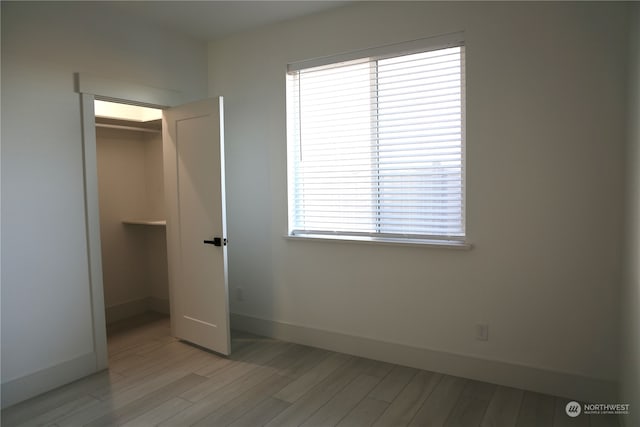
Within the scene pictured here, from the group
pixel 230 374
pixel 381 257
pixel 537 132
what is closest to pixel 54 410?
pixel 230 374

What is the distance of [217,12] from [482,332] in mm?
3127

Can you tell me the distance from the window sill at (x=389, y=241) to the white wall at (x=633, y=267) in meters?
0.91

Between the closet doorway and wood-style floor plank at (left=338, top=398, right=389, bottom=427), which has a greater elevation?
the closet doorway

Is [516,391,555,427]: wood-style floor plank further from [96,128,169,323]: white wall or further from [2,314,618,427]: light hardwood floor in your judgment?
[96,128,169,323]: white wall

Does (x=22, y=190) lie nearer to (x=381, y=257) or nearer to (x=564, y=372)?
(x=381, y=257)

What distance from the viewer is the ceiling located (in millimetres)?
3158

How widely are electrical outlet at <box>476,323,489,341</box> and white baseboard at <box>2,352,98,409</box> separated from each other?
2.80m

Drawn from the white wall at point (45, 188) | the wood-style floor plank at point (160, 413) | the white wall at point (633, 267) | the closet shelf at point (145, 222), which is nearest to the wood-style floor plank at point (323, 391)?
the wood-style floor plank at point (160, 413)

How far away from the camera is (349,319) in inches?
133

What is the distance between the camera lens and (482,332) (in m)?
2.84

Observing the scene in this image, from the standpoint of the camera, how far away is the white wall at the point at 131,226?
171 inches

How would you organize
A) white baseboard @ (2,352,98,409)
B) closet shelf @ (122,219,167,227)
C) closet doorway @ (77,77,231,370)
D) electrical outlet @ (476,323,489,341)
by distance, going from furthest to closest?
closet shelf @ (122,219,167,227)
closet doorway @ (77,77,231,370)
electrical outlet @ (476,323,489,341)
white baseboard @ (2,352,98,409)

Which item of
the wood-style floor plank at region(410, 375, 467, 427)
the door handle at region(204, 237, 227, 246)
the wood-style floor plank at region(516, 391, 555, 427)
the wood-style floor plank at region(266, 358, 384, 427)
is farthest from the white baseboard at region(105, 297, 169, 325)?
the wood-style floor plank at region(516, 391, 555, 427)

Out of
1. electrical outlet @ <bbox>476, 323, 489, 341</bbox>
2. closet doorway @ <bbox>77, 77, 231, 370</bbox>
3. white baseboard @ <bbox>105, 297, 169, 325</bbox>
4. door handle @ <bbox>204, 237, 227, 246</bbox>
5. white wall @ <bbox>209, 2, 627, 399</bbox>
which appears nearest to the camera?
white wall @ <bbox>209, 2, 627, 399</bbox>
